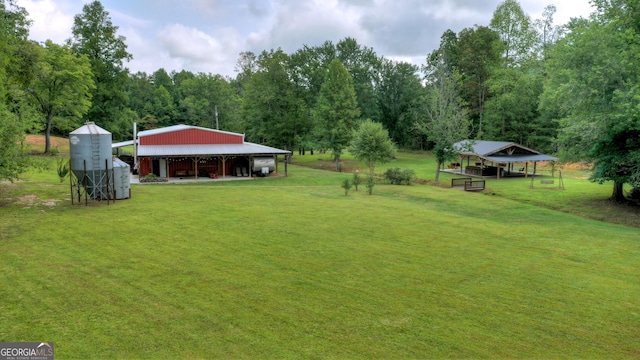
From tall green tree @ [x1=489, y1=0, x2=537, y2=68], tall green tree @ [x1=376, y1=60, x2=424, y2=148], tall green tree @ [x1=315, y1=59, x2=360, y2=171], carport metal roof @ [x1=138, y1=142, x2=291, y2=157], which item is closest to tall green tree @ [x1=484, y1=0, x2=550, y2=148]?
tall green tree @ [x1=489, y1=0, x2=537, y2=68]

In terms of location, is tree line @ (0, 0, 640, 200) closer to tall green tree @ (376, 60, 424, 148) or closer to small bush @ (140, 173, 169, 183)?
tall green tree @ (376, 60, 424, 148)

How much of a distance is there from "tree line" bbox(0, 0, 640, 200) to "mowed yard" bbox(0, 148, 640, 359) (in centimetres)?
674

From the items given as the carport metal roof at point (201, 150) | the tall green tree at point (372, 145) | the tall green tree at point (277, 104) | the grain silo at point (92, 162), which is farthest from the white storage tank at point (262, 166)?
the grain silo at point (92, 162)

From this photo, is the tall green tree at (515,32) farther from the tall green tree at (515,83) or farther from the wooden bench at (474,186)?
the wooden bench at (474,186)

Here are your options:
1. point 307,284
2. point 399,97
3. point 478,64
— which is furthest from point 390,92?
point 307,284

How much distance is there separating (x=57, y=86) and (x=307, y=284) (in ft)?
131

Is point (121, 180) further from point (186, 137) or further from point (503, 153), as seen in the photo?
point (503, 153)

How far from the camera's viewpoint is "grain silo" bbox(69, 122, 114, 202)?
19172 millimetres

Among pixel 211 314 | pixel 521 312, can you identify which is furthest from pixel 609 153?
pixel 211 314

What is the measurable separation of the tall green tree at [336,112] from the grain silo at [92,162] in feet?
102

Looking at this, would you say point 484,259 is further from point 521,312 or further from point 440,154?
point 440,154

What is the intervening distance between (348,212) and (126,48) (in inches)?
1710

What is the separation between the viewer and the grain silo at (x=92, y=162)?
62.9 ft

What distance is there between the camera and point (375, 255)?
1255cm
